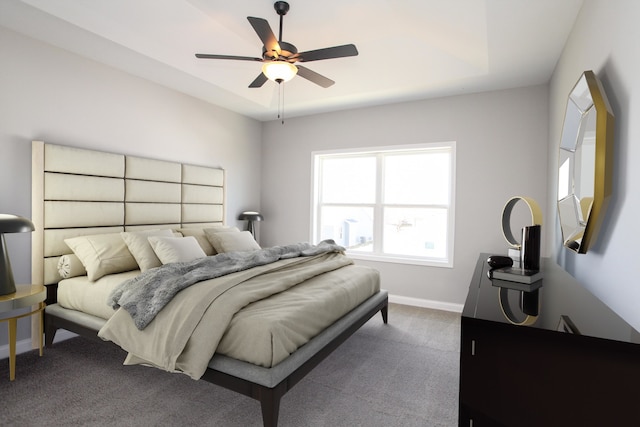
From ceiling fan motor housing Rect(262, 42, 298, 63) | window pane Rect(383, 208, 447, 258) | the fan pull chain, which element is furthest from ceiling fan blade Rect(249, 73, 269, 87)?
window pane Rect(383, 208, 447, 258)

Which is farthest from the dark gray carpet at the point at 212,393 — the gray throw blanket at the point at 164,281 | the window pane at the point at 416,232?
the window pane at the point at 416,232

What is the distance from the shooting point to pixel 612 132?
1.63 meters

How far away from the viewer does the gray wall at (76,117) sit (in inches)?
110

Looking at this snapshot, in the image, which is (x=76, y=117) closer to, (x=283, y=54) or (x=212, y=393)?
(x=283, y=54)

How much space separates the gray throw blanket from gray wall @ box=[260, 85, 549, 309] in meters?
2.33

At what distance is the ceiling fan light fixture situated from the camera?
2.57 meters

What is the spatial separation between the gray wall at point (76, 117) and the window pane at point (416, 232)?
2602 mm

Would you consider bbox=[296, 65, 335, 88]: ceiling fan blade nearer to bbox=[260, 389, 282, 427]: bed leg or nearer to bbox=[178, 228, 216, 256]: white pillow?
bbox=[178, 228, 216, 256]: white pillow

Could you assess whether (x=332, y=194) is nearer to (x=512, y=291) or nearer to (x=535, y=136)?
(x=535, y=136)

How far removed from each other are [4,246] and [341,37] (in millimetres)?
3270

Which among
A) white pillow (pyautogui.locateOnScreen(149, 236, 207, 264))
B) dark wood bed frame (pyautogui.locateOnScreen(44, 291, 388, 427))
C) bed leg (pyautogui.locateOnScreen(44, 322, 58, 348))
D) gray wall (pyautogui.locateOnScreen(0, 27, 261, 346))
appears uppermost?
gray wall (pyautogui.locateOnScreen(0, 27, 261, 346))

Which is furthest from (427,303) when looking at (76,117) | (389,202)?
(76,117)

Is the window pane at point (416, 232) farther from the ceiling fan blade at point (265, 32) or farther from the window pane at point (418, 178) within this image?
the ceiling fan blade at point (265, 32)

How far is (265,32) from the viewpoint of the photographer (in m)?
2.27
